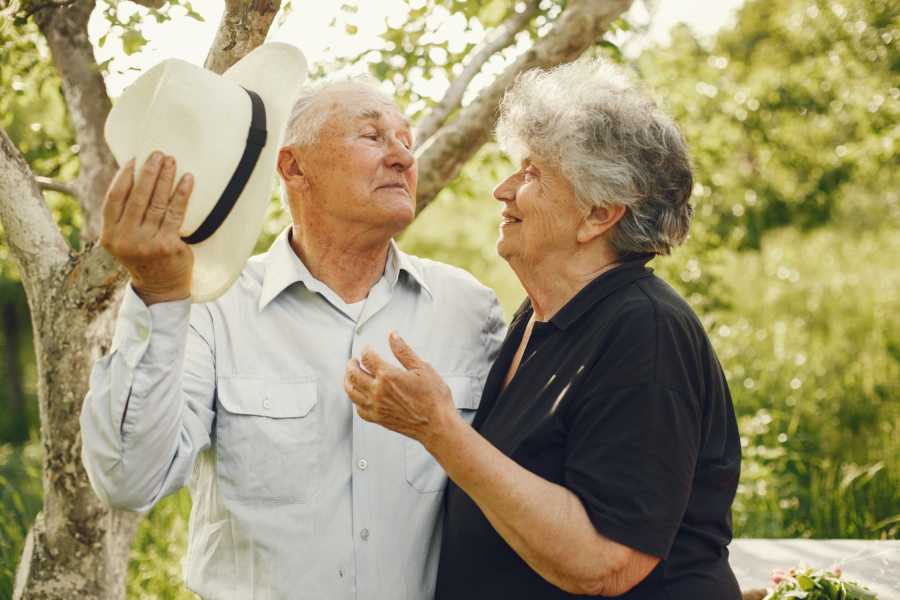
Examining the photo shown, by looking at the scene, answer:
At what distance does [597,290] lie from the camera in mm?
2318

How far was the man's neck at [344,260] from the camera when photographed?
108 inches

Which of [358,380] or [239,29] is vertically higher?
[239,29]

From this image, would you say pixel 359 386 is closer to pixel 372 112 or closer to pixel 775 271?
pixel 372 112

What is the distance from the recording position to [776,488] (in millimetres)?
5488

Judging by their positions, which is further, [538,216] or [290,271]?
[290,271]

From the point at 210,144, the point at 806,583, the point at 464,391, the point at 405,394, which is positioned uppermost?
the point at 210,144

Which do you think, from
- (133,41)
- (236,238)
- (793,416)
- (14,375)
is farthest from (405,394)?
(14,375)

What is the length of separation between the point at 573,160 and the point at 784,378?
5910 millimetres

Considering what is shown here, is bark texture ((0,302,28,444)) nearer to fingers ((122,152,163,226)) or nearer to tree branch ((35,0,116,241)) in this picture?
tree branch ((35,0,116,241))

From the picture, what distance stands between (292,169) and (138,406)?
1038 mm

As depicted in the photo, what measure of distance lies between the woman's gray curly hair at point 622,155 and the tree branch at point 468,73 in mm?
1498

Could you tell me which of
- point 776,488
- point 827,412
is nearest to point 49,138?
point 776,488

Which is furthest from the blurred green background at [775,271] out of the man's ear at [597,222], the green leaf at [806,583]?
the green leaf at [806,583]

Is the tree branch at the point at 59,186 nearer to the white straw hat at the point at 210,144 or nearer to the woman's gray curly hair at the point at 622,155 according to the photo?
the white straw hat at the point at 210,144
